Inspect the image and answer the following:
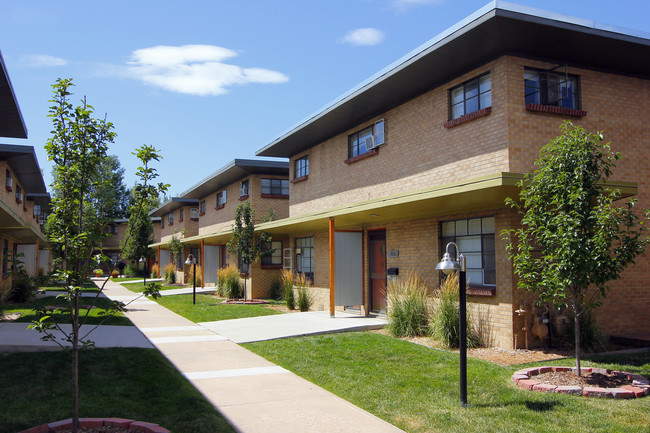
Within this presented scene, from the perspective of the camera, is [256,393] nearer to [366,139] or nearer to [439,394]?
[439,394]

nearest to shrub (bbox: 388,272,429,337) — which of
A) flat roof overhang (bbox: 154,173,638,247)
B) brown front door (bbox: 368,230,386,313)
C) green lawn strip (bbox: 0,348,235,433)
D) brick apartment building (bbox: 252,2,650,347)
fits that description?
brick apartment building (bbox: 252,2,650,347)

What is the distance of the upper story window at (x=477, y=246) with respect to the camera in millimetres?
10453

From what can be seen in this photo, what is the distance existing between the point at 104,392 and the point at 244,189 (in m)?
18.0

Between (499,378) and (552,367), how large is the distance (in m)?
0.83

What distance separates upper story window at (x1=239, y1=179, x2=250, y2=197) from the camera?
2425 centimetres

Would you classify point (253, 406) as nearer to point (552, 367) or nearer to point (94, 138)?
point (94, 138)

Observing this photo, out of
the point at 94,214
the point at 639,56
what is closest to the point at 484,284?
the point at 639,56

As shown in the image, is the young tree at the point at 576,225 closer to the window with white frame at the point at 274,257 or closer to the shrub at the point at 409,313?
the shrub at the point at 409,313

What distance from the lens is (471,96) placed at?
11.1 metres

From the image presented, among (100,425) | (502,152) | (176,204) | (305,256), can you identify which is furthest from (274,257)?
(100,425)

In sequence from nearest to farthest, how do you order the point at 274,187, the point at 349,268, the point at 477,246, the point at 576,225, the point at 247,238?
1. the point at 576,225
2. the point at 477,246
3. the point at 349,268
4. the point at 247,238
5. the point at 274,187

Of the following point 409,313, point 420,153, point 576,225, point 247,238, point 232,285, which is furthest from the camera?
point 232,285

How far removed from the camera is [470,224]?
1106 cm

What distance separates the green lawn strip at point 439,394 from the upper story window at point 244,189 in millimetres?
14609
